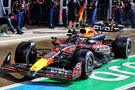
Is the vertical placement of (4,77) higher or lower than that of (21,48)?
lower

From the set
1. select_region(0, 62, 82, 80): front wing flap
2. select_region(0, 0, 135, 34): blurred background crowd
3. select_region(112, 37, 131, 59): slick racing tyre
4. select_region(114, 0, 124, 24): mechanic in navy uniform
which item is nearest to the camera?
select_region(0, 62, 82, 80): front wing flap

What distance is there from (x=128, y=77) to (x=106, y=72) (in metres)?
0.55

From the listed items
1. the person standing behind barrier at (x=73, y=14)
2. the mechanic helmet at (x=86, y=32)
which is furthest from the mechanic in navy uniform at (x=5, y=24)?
the mechanic helmet at (x=86, y=32)

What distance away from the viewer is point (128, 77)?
21.9ft

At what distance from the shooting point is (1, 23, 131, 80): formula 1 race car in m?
5.75

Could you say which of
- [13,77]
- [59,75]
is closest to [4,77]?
[13,77]

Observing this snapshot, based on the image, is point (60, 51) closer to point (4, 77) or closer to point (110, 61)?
point (4, 77)

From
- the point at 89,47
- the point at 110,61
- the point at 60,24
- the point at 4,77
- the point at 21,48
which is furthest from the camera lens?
the point at 60,24

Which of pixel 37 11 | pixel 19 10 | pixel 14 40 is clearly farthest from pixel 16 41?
pixel 37 11

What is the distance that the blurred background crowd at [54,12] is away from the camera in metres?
12.8

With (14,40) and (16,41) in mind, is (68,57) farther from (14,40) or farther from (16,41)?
(14,40)

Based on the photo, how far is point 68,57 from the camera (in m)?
6.65

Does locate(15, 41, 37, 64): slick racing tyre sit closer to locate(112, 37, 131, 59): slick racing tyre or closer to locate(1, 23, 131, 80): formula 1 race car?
locate(1, 23, 131, 80): formula 1 race car

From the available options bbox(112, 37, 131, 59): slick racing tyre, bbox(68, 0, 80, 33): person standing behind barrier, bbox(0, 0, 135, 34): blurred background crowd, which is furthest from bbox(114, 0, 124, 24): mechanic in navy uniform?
bbox(112, 37, 131, 59): slick racing tyre
